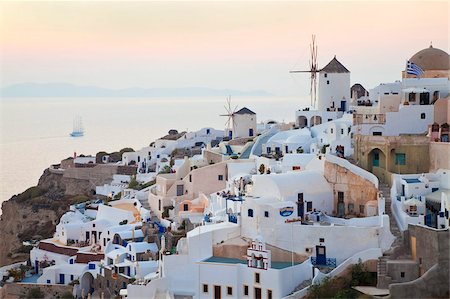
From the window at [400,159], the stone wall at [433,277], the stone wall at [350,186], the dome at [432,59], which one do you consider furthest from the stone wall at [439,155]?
the dome at [432,59]

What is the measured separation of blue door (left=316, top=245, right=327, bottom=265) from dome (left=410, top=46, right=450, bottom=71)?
11.5 metres

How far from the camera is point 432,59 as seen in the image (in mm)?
28734

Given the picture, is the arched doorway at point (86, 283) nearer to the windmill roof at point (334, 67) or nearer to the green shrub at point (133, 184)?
the green shrub at point (133, 184)

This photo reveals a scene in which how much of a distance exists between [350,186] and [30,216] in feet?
67.5

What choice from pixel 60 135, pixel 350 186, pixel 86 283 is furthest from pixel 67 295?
pixel 60 135

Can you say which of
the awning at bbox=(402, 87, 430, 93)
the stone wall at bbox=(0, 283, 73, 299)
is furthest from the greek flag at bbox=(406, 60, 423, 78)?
the stone wall at bbox=(0, 283, 73, 299)

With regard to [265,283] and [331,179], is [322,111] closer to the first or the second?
[331,179]

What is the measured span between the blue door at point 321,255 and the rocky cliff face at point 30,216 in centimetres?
1755

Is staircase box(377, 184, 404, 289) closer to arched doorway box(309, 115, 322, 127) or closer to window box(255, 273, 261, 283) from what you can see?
window box(255, 273, 261, 283)

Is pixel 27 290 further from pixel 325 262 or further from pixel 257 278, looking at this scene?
pixel 325 262

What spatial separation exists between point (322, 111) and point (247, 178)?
8.48 meters

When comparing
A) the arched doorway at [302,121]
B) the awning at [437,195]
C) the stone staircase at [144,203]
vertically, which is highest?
the arched doorway at [302,121]

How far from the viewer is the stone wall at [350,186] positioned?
21055mm

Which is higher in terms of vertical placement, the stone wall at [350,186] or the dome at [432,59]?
the dome at [432,59]
